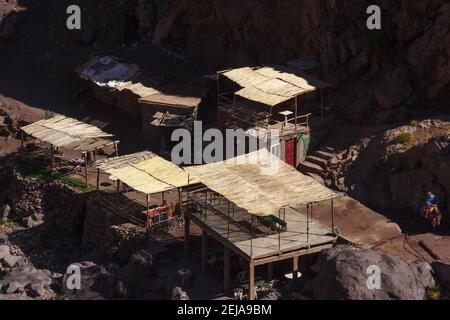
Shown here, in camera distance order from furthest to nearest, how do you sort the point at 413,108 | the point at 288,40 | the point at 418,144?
the point at 288,40
the point at 413,108
the point at 418,144

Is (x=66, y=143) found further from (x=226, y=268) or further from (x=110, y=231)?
(x=226, y=268)

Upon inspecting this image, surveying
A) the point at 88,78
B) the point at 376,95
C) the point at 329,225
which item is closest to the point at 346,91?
the point at 376,95

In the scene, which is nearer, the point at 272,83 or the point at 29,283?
the point at 29,283

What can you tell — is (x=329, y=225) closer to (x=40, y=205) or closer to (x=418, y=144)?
(x=418, y=144)

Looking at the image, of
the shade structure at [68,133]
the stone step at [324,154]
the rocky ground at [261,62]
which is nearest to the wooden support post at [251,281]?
the rocky ground at [261,62]

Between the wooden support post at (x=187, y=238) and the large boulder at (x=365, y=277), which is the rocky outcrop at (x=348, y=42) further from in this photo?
the large boulder at (x=365, y=277)

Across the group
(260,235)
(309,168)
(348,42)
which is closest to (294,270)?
(260,235)
